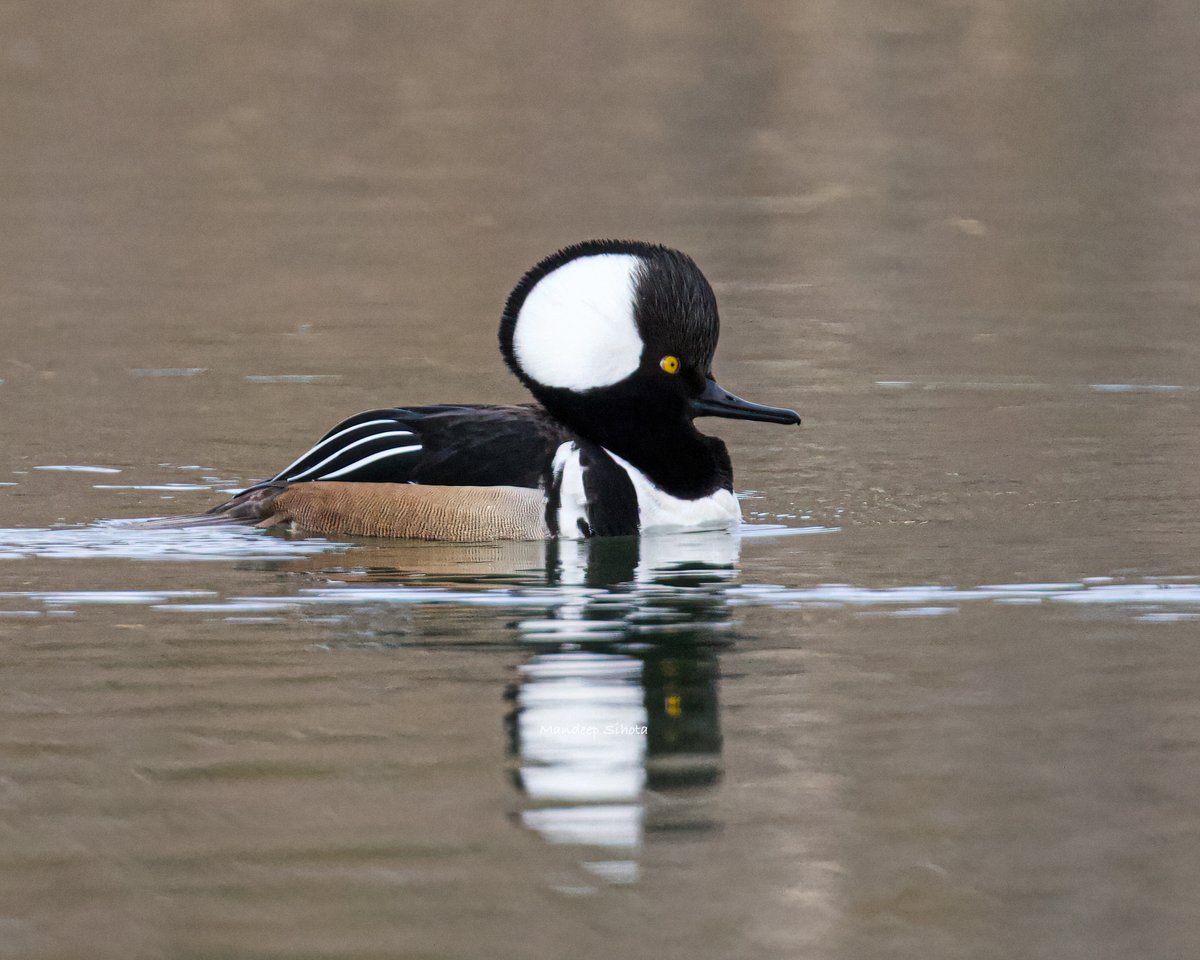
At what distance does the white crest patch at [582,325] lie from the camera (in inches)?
363

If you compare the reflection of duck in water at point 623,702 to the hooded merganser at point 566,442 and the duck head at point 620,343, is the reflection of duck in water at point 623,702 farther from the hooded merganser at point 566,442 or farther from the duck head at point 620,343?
the duck head at point 620,343

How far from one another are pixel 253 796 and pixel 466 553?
11.1 feet

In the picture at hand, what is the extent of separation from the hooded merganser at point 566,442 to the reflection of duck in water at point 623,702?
12.2 inches

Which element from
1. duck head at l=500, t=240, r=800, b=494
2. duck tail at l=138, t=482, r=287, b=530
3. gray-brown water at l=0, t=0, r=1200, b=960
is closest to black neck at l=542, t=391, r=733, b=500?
duck head at l=500, t=240, r=800, b=494

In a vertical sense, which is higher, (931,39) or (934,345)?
(931,39)

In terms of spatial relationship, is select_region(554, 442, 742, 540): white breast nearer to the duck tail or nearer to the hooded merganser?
the hooded merganser

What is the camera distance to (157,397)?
41.8 feet

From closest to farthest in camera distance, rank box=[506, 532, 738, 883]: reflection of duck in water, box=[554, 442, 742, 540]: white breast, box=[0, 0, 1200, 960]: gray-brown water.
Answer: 1. box=[0, 0, 1200, 960]: gray-brown water
2. box=[506, 532, 738, 883]: reflection of duck in water
3. box=[554, 442, 742, 540]: white breast

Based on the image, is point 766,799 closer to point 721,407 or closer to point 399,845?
point 399,845

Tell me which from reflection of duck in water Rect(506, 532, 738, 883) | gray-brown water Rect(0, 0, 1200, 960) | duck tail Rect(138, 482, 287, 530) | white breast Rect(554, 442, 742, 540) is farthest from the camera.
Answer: duck tail Rect(138, 482, 287, 530)

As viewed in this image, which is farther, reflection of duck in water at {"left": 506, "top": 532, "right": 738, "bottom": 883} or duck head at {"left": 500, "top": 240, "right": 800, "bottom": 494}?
duck head at {"left": 500, "top": 240, "right": 800, "bottom": 494}

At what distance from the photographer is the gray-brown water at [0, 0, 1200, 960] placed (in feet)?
16.4

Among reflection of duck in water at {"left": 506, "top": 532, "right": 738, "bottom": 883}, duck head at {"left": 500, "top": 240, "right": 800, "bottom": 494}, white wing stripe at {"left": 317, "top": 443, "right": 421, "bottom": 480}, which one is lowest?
reflection of duck in water at {"left": 506, "top": 532, "right": 738, "bottom": 883}

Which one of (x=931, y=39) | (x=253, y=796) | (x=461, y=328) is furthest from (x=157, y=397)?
(x=931, y=39)
